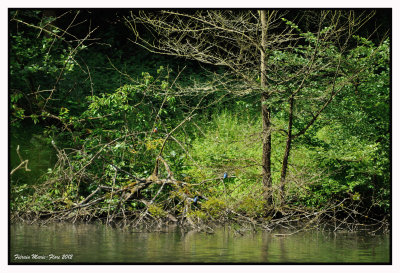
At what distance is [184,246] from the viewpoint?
795 centimetres

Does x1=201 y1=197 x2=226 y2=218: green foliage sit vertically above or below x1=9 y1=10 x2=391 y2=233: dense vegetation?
below

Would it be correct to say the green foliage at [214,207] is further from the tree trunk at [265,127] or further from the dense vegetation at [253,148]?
the tree trunk at [265,127]

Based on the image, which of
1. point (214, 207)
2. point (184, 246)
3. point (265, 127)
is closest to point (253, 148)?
point (265, 127)

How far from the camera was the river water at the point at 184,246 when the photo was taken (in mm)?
7008

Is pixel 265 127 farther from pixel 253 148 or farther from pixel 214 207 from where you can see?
pixel 214 207

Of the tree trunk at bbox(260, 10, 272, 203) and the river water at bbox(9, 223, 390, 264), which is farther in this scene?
the tree trunk at bbox(260, 10, 272, 203)

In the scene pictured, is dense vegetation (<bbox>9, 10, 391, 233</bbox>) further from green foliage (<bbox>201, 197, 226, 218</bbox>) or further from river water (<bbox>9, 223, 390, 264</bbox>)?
river water (<bbox>9, 223, 390, 264</bbox>)

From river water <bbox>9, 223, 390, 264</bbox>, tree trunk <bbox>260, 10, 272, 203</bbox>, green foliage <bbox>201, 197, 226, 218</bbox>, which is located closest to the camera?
river water <bbox>9, 223, 390, 264</bbox>

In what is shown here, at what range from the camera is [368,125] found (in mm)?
10047

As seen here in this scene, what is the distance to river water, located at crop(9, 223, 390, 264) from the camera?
7.01 m

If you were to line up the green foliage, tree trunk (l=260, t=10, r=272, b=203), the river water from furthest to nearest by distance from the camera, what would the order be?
tree trunk (l=260, t=10, r=272, b=203) → the green foliage → the river water

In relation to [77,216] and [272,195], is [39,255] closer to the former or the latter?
[77,216]

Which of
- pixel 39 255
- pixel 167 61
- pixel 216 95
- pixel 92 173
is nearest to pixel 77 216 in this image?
pixel 92 173

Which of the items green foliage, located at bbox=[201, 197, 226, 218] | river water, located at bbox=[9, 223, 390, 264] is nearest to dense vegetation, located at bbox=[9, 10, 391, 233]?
green foliage, located at bbox=[201, 197, 226, 218]
